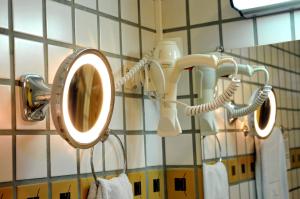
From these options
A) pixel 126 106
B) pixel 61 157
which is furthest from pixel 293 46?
pixel 61 157

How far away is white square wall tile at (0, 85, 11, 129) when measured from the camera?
0.94m

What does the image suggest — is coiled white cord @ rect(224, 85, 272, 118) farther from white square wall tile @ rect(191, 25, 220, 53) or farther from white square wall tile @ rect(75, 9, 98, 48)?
white square wall tile @ rect(75, 9, 98, 48)

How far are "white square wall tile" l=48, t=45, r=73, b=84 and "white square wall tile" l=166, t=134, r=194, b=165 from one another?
530mm

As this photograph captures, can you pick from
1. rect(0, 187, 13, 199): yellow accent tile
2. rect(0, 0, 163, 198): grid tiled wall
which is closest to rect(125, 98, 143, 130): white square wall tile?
rect(0, 0, 163, 198): grid tiled wall

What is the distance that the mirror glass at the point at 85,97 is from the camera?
0.94 metres

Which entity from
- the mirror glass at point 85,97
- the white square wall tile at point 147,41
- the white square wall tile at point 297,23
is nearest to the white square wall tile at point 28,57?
the mirror glass at point 85,97

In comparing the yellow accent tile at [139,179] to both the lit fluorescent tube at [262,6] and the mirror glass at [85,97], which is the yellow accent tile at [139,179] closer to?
the mirror glass at [85,97]

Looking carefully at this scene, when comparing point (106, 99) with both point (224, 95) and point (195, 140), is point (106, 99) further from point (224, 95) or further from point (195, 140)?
point (195, 140)

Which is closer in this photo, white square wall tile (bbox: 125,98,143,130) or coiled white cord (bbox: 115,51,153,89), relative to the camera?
coiled white cord (bbox: 115,51,153,89)

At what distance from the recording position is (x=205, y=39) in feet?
4.74

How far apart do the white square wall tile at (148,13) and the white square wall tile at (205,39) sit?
14 cm

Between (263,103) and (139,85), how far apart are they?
37cm

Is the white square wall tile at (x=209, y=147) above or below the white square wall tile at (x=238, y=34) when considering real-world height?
below

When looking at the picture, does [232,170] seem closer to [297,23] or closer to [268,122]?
[268,122]
